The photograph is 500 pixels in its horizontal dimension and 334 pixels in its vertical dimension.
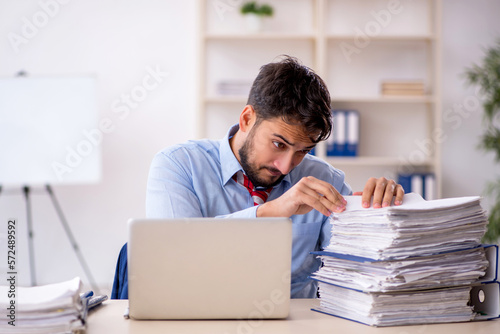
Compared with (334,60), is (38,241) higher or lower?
lower

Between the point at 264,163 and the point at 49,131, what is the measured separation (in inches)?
93.7

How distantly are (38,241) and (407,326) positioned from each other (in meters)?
3.41

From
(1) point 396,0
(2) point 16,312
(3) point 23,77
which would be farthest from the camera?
(1) point 396,0

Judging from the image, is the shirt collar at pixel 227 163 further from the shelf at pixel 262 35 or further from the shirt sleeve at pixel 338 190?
the shelf at pixel 262 35

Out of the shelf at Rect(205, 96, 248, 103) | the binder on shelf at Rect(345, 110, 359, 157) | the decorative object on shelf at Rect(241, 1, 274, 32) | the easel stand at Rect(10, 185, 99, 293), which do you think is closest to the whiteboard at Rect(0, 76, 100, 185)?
the easel stand at Rect(10, 185, 99, 293)

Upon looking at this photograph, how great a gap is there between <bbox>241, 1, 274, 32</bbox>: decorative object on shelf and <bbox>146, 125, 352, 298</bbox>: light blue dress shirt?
7.03ft

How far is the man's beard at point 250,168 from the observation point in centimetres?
175

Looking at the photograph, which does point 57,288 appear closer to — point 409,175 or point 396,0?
point 409,175

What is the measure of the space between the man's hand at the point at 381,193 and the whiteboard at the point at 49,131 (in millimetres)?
2696

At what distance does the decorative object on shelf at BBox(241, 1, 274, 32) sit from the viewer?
12.5ft

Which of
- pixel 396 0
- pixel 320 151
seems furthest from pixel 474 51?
pixel 320 151

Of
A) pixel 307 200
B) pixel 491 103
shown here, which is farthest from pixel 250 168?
pixel 491 103

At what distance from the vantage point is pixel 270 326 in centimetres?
109

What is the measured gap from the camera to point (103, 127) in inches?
158
